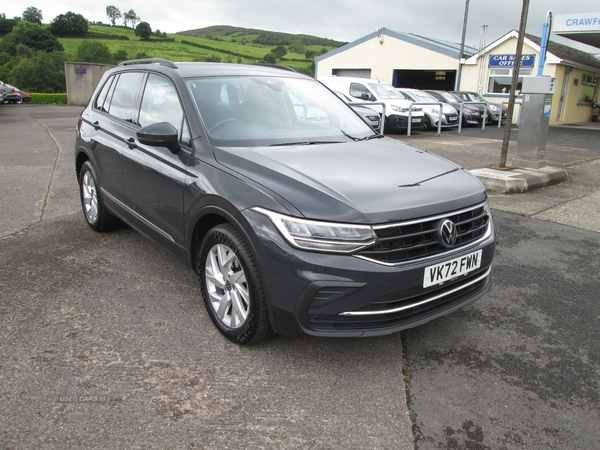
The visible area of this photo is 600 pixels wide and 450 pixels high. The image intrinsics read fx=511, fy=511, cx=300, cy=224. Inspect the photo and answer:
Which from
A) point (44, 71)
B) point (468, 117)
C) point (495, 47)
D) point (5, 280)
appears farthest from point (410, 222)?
point (44, 71)

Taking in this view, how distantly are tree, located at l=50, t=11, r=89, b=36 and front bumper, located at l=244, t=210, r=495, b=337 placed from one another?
97.9 meters

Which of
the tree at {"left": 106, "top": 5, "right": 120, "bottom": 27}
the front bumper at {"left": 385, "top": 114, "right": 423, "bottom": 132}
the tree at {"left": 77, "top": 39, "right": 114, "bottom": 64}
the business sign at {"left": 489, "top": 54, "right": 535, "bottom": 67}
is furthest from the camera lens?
the tree at {"left": 106, "top": 5, "right": 120, "bottom": 27}

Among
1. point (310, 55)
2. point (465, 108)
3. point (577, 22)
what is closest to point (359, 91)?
point (465, 108)

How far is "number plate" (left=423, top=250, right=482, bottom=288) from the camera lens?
2.70 m

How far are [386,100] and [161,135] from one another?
13809 millimetres

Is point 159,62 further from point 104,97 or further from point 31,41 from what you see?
point 31,41

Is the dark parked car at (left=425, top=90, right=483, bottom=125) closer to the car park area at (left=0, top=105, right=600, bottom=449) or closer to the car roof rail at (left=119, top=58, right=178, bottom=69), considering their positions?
the car park area at (left=0, top=105, right=600, bottom=449)

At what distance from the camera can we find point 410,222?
8.70 ft

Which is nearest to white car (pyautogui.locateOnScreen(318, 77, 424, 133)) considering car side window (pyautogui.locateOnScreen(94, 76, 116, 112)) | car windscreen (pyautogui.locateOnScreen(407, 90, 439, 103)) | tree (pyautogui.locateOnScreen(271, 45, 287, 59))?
car windscreen (pyautogui.locateOnScreen(407, 90, 439, 103))

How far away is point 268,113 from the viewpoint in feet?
12.3

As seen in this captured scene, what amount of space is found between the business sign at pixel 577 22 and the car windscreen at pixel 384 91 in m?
9.62

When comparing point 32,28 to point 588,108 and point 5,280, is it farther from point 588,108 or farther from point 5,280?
point 5,280

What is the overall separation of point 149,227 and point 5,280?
119 centimetres

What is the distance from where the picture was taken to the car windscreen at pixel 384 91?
1655cm
